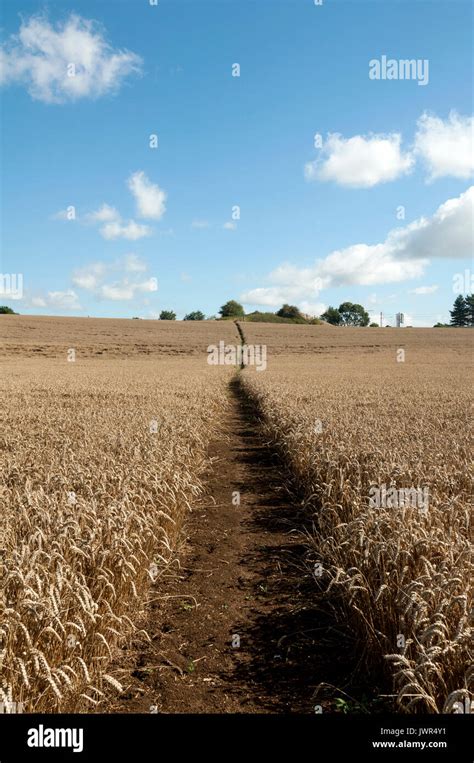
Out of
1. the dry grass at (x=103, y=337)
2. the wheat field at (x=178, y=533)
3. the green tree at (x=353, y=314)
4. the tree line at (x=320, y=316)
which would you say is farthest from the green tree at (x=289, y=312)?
the wheat field at (x=178, y=533)

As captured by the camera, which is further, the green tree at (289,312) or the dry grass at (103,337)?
the green tree at (289,312)

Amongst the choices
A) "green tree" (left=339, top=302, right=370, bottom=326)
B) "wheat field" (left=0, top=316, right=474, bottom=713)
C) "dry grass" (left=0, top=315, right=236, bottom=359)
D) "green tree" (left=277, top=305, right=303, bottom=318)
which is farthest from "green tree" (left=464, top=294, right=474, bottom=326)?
"wheat field" (left=0, top=316, right=474, bottom=713)

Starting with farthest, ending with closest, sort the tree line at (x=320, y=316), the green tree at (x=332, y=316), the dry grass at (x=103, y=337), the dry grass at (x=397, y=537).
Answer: the green tree at (x=332, y=316), the tree line at (x=320, y=316), the dry grass at (x=103, y=337), the dry grass at (x=397, y=537)

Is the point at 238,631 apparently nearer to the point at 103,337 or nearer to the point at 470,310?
the point at 103,337

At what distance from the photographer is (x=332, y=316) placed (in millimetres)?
178125

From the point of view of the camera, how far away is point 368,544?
4.45 meters

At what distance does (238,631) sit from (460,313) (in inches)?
6971

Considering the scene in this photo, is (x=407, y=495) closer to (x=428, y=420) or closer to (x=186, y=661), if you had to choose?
(x=186, y=661)

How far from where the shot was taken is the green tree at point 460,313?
163 metres

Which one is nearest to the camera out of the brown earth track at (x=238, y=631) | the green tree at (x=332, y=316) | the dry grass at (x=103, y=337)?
the brown earth track at (x=238, y=631)

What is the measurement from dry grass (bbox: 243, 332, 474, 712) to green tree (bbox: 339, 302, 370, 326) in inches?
6780

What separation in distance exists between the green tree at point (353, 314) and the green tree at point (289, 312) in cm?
3607

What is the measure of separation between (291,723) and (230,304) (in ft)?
498

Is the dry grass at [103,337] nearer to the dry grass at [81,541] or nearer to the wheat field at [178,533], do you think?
the wheat field at [178,533]
